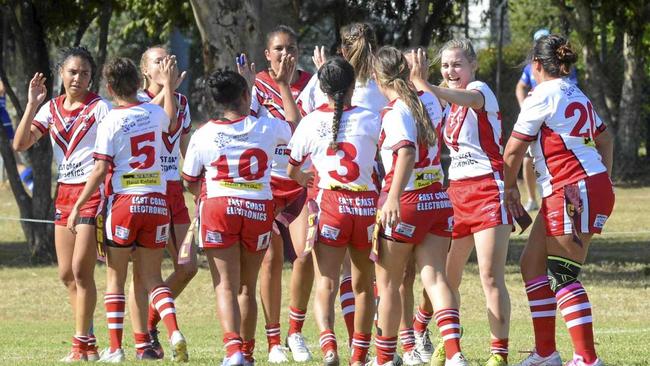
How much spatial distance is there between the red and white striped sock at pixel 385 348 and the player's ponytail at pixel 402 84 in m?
1.17

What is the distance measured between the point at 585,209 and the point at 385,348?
1444 mm

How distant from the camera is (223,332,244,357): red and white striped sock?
7797mm

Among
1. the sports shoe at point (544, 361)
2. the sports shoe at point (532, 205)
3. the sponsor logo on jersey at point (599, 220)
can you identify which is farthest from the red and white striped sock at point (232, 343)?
the sports shoe at point (532, 205)

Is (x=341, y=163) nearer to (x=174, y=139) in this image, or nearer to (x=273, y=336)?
(x=273, y=336)

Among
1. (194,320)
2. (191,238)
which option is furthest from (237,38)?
(191,238)

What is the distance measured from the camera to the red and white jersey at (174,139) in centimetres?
941

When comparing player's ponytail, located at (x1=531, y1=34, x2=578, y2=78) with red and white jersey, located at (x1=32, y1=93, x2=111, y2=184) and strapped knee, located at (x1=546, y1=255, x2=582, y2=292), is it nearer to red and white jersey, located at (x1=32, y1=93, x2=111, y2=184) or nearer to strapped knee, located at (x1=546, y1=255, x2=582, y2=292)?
strapped knee, located at (x1=546, y1=255, x2=582, y2=292)

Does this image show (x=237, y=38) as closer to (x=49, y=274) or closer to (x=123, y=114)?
(x=49, y=274)

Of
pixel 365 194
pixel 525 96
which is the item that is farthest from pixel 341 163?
pixel 525 96

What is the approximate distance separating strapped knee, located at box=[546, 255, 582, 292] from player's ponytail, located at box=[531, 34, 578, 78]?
1.12 metres

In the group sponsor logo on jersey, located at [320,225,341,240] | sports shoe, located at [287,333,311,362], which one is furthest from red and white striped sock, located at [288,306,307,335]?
sponsor logo on jersey, located at [320,225,341,240]

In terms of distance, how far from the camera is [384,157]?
769 centimetres

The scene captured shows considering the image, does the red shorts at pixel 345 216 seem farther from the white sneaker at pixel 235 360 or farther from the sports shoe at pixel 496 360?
the sports shoe at pixel 496 360

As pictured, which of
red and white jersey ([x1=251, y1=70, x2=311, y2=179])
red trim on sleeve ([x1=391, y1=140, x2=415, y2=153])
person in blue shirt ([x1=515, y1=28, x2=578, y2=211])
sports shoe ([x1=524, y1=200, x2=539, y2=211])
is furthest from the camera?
sports shoe ([x1=524, y1=200, x2=539, y2=211])
